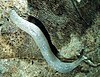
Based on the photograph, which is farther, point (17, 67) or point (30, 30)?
point (17, 67)

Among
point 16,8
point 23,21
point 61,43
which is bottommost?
point 61,43

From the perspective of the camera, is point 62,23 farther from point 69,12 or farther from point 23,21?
point 23,21

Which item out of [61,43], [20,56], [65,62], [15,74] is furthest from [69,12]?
[15,74]
